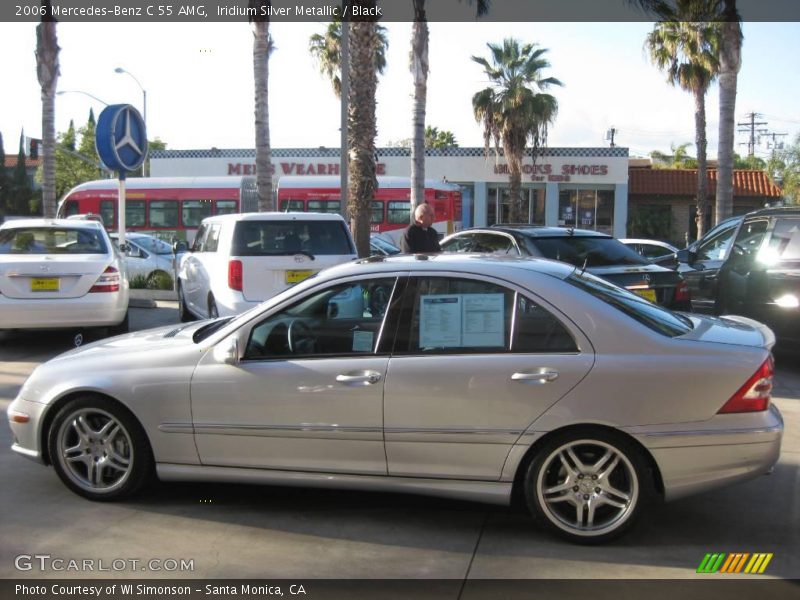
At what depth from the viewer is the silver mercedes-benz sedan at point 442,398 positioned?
4.29m

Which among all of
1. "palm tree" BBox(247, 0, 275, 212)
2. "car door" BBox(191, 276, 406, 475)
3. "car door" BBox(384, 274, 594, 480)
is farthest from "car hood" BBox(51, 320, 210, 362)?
"palm tree" BBox(247, 0, 275, 212)

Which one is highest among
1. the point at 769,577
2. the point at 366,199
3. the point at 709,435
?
the point at 366,199

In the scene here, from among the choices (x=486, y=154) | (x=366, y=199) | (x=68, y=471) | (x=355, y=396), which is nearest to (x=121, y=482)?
(x=68, y=471)

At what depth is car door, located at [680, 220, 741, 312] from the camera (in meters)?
10.5

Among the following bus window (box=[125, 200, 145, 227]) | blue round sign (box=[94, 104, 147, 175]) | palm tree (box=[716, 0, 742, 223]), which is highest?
palm tree (box=[716, 0, 742, 223])

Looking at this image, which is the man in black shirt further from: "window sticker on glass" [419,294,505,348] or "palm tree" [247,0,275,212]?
"palm tree" [247,0,275,212]

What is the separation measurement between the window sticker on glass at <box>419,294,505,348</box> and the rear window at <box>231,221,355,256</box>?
17.4 ft

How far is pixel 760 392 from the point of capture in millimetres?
4328

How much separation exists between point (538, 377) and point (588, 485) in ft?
2.03

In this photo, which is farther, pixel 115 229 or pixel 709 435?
pixel 115 229

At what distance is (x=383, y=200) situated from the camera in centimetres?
2795

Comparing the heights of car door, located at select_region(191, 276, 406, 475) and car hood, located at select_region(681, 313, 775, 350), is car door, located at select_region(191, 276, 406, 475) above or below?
below

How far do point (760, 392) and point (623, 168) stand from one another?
35712 millimetres

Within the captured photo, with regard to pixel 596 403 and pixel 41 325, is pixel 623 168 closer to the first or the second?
pixel 41 325
